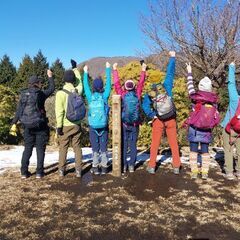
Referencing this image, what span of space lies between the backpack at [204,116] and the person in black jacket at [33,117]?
2.56 meters

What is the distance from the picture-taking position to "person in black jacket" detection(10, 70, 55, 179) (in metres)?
6.19

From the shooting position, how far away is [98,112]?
6469 millimetres

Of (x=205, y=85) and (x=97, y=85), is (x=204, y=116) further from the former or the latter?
(x=97, y=85)

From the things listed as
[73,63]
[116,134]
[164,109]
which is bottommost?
[116,134]

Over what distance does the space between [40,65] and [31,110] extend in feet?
85.3

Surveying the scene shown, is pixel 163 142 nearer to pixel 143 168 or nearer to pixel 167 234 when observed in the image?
pixel 143 168

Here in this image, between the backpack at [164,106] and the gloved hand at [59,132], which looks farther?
the backpack at [164,106]

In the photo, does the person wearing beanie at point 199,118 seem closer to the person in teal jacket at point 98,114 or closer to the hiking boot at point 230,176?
the hiking boot at point 230,176

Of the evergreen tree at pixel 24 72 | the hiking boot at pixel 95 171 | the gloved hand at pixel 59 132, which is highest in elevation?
the evergreen tree at pixel 24 72

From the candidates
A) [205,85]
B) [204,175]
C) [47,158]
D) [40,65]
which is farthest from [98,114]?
[40,65]

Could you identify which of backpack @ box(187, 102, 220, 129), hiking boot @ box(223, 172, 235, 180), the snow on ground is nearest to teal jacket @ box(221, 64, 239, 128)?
backpack @ box(187, 102, 220, 129)

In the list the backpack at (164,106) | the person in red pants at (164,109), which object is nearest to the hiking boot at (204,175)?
the person in red pants at (164,109)

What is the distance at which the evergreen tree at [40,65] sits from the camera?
30.5 m

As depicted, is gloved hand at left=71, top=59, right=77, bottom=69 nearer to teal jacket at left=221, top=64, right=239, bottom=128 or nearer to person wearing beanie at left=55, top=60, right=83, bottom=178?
person wearing beanie at left=55, top=60, right=83, bottom=178
